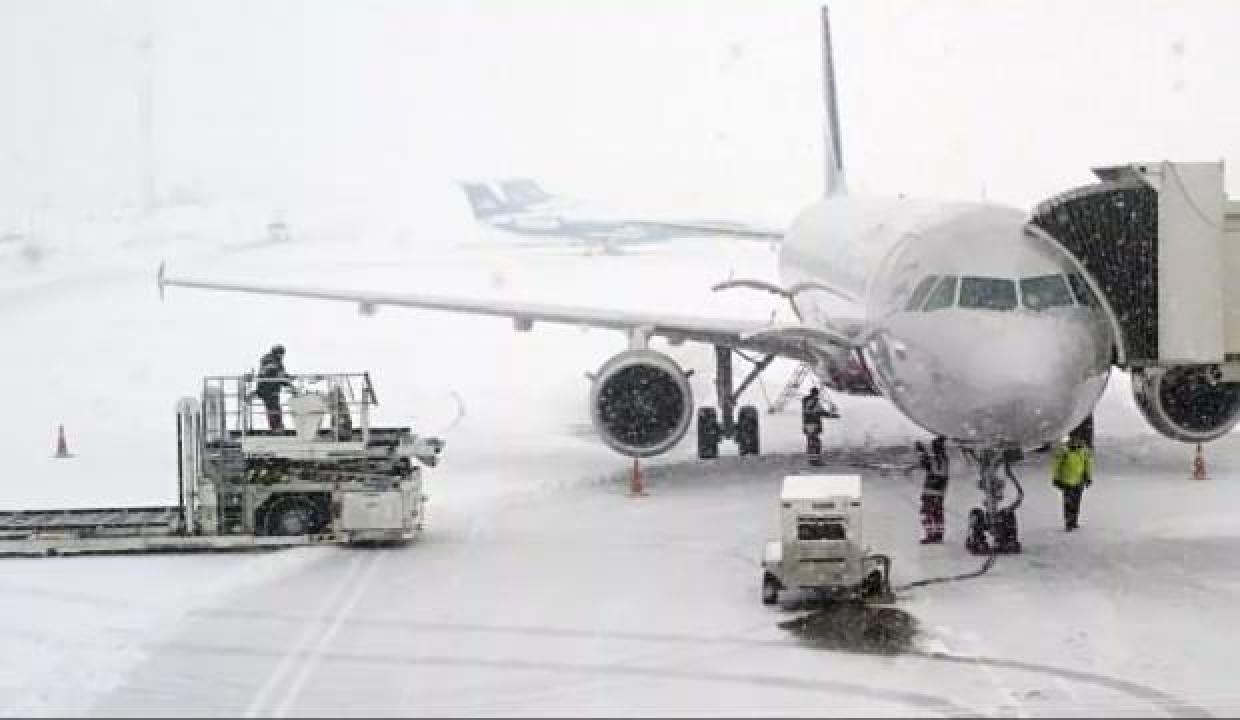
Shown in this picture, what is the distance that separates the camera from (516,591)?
15.5m

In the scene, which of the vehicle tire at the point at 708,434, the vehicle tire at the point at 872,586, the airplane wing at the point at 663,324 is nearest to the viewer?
the vehicle tire at the point at 872,586

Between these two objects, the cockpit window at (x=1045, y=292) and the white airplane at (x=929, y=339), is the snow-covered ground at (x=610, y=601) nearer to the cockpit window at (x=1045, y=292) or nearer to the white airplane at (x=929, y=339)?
the white airplane at (x=929, y=339)

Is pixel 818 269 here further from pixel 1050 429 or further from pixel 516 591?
pixel 516 591

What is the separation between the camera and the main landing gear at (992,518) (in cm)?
1689

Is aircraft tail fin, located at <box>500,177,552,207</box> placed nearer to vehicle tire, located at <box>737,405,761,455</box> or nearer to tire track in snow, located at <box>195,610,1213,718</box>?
vehicle tire, located at <box>737,405,761,455</box>

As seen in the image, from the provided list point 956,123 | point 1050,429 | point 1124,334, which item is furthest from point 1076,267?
point 956,123

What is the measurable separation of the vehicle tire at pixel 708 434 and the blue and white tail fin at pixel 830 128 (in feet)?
22.6

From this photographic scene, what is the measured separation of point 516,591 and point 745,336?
6.42 meters

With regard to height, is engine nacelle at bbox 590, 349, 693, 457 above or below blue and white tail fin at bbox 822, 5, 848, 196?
below


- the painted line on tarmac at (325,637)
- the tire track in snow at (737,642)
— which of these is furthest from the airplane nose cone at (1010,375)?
the painted line on tarmac at (325,637)

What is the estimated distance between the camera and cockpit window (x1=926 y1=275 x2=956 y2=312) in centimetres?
1720

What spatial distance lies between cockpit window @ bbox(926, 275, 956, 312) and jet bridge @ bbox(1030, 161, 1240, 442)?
1.30 meters

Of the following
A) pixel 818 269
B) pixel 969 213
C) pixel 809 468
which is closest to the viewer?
pixel 969 213

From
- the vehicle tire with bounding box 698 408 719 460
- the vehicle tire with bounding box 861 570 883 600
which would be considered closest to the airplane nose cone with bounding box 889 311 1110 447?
the vehicle tire with bounding box 861 570 883 600
